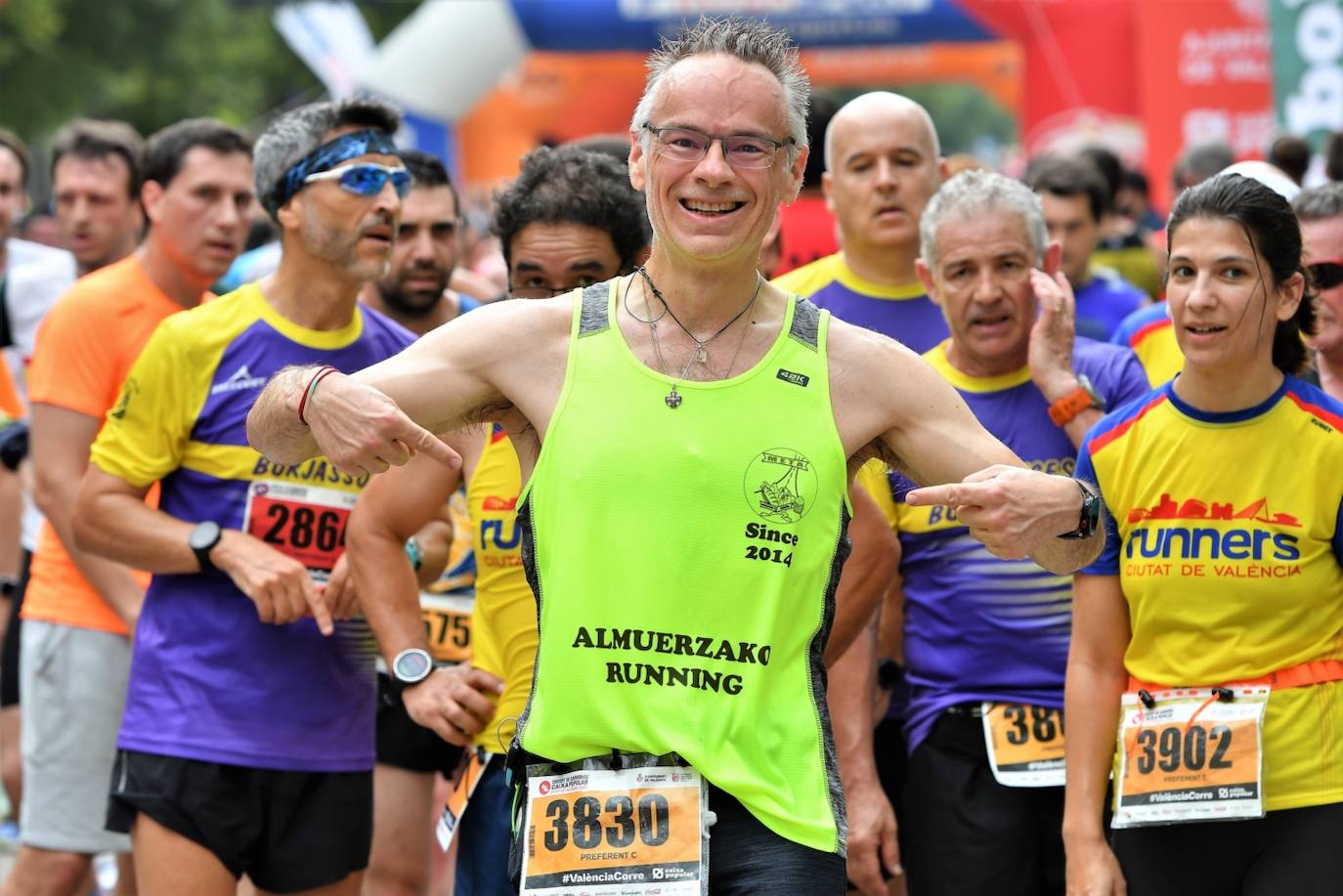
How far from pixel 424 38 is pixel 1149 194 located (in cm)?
1159

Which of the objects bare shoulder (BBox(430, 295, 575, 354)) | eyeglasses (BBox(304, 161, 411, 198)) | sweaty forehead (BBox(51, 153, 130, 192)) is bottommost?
bare shoulder (BBox(430, 295, 575, 354))

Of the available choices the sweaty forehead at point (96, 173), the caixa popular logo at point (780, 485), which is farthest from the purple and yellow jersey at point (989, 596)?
the sweaty forehead at point (96, 173)

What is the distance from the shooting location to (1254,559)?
417 cm

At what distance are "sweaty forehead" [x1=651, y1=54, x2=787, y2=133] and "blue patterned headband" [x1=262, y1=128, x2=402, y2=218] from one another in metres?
1.88

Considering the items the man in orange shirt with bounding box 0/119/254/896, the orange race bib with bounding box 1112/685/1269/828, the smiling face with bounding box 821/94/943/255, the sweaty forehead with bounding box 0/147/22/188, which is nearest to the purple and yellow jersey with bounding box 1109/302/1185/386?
the smiling face with bounding box 821/94/943/255

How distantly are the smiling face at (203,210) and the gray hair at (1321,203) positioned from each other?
320 cm

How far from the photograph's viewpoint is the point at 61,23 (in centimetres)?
3089

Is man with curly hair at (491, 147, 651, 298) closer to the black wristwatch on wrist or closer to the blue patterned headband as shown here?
the blue patterned headband

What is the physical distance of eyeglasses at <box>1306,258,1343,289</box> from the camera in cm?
496

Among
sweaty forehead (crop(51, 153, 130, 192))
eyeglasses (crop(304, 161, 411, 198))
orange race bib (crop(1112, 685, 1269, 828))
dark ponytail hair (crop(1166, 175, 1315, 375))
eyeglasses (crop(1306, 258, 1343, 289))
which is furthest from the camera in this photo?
sweaty forehead (crop(51, 153, 130, 192))

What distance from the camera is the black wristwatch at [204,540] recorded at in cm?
470

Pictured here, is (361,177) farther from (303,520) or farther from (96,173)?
(96,173)

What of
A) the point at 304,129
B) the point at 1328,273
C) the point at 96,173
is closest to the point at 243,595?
the point at 304,129

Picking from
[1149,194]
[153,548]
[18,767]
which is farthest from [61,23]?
[153,548]
